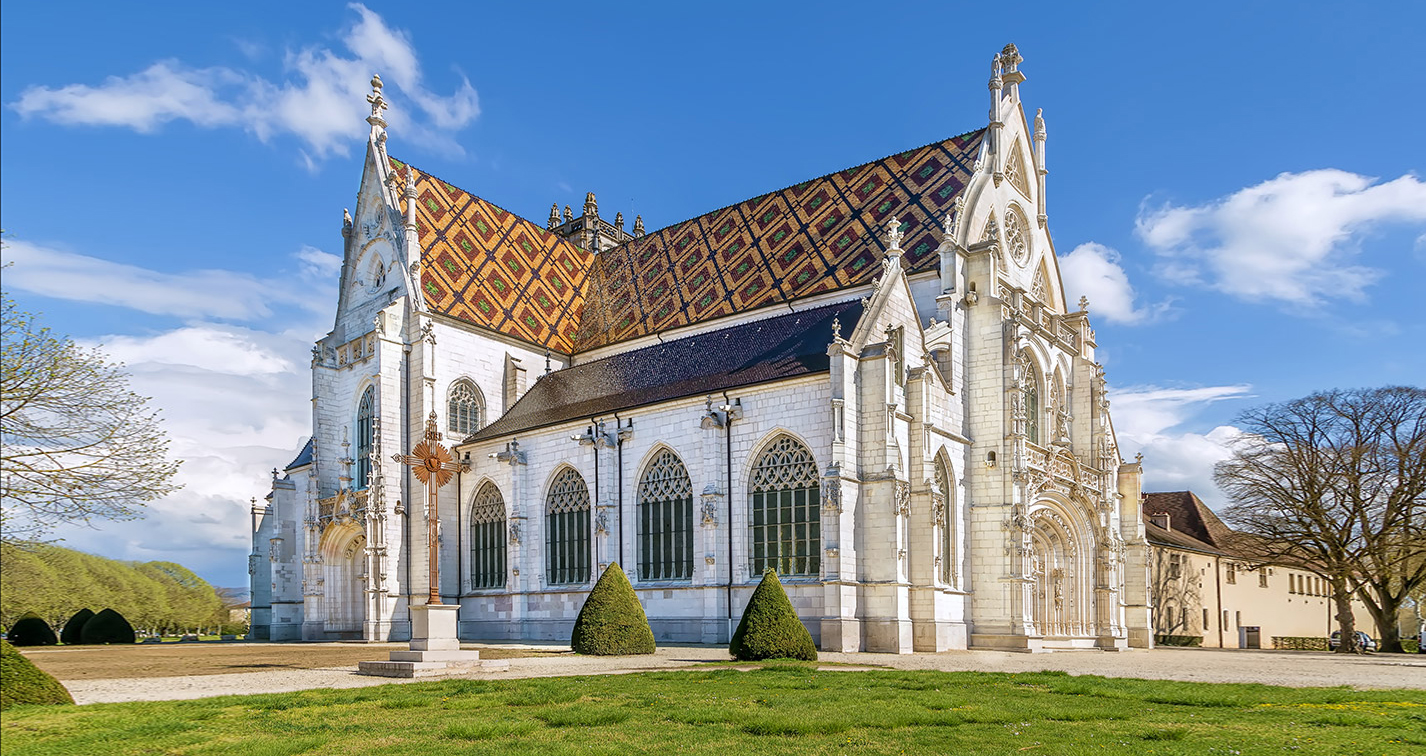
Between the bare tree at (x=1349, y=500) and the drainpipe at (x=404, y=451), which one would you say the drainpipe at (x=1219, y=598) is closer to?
the bare tree at (x=1349, y=500)

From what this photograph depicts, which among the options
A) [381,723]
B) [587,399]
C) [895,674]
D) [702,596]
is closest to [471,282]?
[587,399]

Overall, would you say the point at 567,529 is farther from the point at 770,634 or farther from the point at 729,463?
the point at 770,634

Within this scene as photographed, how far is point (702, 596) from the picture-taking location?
A: 26250 millimetres

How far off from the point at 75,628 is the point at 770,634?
26602 millimetres

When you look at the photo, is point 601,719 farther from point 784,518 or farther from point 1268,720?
point 784,518

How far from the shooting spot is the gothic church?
25.0 metres

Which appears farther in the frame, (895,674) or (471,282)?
(471,282)

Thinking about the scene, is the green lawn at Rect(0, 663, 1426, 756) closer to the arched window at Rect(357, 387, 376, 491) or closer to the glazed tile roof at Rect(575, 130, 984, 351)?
the glazed tile roof at Rect(575, 130, 984, 351)

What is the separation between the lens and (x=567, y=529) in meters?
30.2

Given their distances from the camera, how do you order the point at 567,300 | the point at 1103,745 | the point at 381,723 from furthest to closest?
A: the point at 567,300 → the point at 381,723 → the point at 1103,745

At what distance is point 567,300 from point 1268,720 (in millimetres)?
32022

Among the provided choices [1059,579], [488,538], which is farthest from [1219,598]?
[488,538]

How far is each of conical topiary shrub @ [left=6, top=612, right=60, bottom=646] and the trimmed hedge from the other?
25.5 metres

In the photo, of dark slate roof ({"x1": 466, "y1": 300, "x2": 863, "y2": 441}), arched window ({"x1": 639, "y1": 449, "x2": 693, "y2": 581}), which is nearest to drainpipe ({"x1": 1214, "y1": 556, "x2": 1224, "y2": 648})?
dark slate roof ({"x1": 466, "y1": 300, "x2": 863, "y2": 441})
